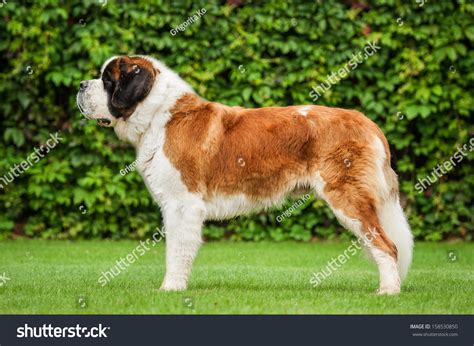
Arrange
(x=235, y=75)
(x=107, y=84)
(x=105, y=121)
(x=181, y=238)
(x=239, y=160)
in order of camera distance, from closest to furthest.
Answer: (x=181, y=238)
(x=239, y=160)
(x=107, y=84)
(x=105, y=121)
(x=235, y=75)

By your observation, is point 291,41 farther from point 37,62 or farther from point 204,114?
point 204,114

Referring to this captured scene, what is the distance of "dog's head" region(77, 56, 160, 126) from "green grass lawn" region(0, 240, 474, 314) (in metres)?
1.48

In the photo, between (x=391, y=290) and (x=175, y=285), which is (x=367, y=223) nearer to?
(x=391, y=290)

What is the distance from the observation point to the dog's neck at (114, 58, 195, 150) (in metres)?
6.70

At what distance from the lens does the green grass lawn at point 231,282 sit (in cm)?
586

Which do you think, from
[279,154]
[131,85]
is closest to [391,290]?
[279,154]

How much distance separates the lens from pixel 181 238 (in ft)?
21.4

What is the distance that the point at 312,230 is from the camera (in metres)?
10.9

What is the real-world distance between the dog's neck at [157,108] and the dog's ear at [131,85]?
0.06 metres

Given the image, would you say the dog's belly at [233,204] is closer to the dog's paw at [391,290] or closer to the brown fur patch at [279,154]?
the brown fur patch at [279,154]

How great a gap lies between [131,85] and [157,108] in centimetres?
28

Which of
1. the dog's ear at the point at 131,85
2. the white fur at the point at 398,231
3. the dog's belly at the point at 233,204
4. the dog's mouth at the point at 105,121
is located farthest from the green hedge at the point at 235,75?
the white fur at the point at 398,231

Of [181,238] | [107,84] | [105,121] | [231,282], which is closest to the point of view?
[181,238]

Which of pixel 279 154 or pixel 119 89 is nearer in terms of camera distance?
pixel 279 154
